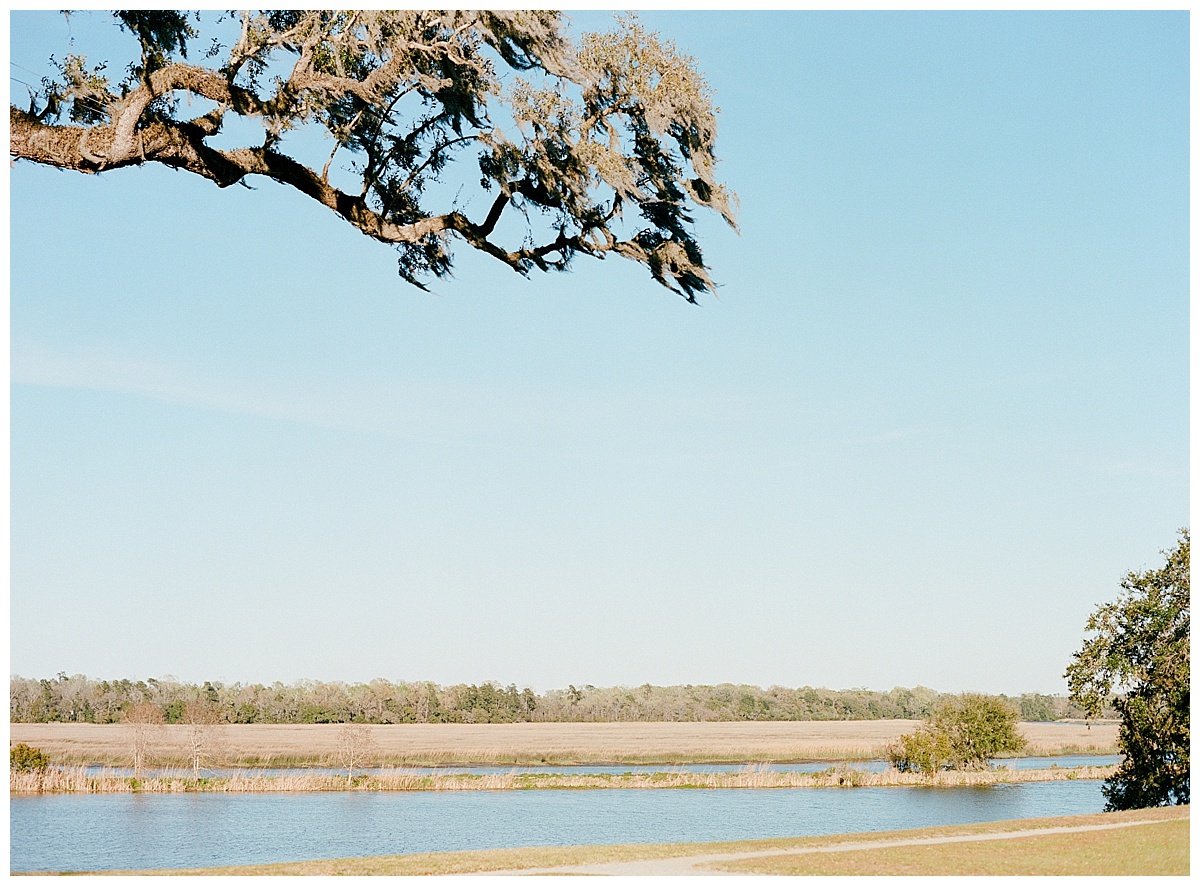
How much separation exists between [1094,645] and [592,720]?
6633 centimetres

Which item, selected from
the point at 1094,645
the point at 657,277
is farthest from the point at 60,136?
the point at 1094,645

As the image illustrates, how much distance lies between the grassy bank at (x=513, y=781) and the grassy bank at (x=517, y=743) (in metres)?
7.38

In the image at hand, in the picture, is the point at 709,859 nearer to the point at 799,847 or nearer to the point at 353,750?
the point at 799,847

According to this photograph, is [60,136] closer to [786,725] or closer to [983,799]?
[983,799]

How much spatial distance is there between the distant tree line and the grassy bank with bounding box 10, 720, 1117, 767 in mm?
4754

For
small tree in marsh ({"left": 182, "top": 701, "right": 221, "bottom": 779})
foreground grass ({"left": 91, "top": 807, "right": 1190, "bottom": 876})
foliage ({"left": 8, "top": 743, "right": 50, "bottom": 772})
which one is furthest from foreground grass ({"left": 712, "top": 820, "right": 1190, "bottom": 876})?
small tree in marsh ({"left": 182, "top": 701, "right": 221, "bottom": 779})

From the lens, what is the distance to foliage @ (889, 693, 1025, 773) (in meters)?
42.7

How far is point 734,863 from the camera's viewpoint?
40.3ft

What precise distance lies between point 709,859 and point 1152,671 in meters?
14.6

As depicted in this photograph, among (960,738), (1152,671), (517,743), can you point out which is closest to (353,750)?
(517,743)

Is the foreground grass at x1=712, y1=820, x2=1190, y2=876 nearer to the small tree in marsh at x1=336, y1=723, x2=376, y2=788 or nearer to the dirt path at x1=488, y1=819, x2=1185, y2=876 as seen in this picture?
the dirt path at x1=488, y1=819, x2=1185, y2=876

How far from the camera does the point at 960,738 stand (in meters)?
43.3

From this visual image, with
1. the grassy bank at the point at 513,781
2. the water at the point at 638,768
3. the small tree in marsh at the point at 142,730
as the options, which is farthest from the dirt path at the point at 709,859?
the small tree in marsh at the point at 142,730

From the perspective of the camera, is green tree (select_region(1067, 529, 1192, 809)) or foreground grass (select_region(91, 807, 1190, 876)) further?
green tree (select_region(1067, 529, 1192, 809))
